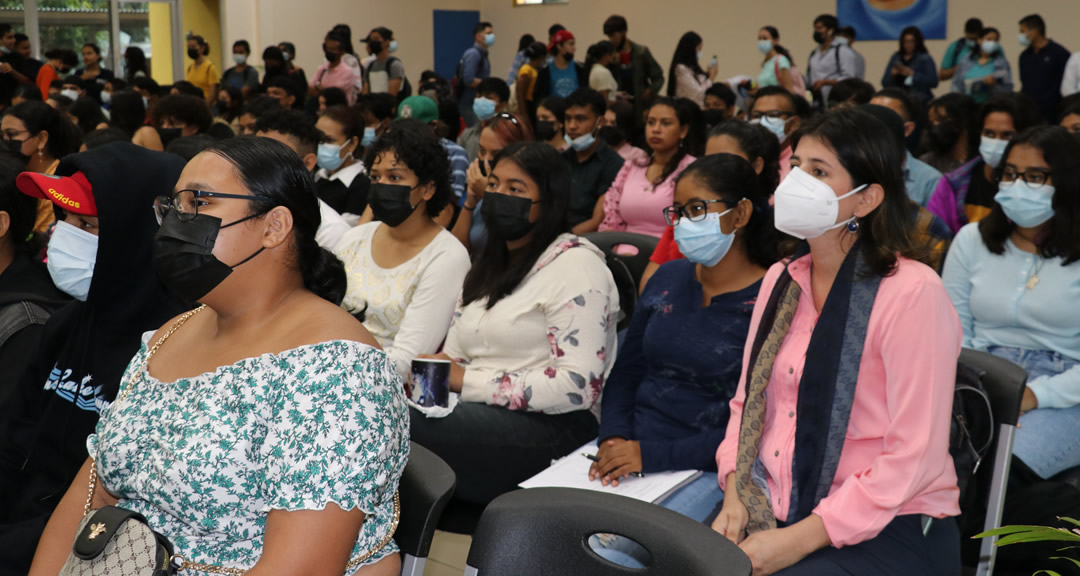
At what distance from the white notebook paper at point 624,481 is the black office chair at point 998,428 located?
2.15 feet

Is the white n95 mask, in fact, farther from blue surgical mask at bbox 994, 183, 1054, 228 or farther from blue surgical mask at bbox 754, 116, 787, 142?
blue surgical mask at bbox 754, 116, 787, 142

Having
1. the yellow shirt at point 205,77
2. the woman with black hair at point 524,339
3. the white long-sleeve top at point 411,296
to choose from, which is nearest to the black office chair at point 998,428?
the woman with black hair at point 524,339

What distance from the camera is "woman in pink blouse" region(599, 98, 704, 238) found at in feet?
15.7

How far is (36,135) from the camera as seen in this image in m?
4.45

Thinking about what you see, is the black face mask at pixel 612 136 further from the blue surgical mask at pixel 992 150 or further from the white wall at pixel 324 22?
the white wall at pixel 324 22

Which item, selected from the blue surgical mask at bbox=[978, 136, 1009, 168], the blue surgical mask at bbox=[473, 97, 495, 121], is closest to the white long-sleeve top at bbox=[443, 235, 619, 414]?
the blue surgical mask at bbox=[978, 136, 1009, 168]

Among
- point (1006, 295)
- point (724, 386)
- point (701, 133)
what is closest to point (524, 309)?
point (724, 386)

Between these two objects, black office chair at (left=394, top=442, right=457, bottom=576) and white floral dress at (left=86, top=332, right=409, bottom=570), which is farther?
black office chair at (left=394, top=442, right=457, bottom=576)

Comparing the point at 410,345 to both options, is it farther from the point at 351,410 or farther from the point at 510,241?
the point at 351,410

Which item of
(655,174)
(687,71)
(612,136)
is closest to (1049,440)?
(655,174)

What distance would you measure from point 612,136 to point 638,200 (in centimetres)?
213

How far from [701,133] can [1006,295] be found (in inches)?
107

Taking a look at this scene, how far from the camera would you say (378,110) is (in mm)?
7113

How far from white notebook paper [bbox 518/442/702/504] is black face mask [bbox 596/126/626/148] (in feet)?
15.2
